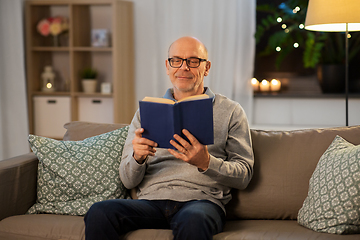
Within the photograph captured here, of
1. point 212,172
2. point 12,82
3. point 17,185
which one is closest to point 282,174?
point 212,172

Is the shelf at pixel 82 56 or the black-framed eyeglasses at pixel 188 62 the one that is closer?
the black-framed eyeglasses at pixel 188 62

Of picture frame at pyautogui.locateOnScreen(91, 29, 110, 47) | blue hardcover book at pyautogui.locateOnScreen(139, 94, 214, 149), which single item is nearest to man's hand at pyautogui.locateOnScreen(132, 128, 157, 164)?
blue hardcover book at pyautogui.locateOnScreen(139, 94, 214, 149)

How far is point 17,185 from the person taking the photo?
1733 millimetres

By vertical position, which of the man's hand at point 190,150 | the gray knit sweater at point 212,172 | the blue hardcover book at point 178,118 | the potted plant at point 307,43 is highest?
the potted plant at point 307,43

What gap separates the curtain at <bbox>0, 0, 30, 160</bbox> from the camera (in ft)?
11.9

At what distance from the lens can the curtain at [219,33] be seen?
3518 mm

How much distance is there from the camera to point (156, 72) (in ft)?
12.4

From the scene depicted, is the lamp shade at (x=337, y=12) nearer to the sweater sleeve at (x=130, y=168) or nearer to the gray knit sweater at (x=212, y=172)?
the gray knit sweater at (x=212, y=172)

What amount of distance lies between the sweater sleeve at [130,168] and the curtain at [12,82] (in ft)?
7.46

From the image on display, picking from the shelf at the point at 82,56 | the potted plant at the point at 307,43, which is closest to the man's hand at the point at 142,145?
the shelf at the point at 82,56

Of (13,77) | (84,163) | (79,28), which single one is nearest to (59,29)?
(79,28)

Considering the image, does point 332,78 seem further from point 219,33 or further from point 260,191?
point 260,191

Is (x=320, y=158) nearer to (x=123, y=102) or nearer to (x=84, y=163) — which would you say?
(x=84, y=163)

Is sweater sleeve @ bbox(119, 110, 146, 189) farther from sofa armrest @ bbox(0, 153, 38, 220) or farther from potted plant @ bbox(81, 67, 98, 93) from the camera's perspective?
potted plant @ bbox(81, 67, 98, 93)
